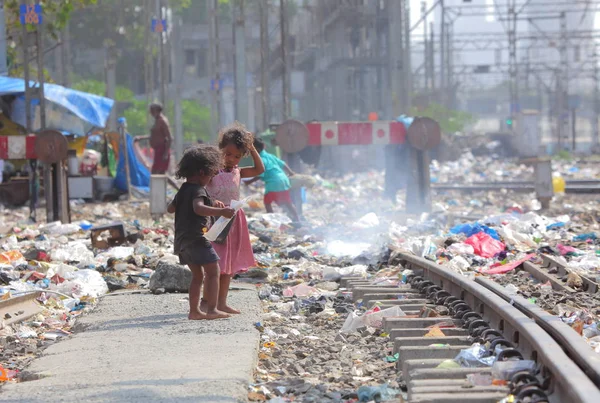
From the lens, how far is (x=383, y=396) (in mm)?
4320

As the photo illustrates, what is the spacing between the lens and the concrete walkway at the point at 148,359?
166 inches

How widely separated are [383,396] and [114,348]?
70.5 inches

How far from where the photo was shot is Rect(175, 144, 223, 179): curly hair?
6293 mm

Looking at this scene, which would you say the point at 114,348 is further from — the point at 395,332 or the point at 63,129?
the point at 63,129

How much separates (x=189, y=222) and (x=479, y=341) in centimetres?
208

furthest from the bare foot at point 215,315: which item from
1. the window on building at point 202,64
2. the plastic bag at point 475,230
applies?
the window on building at point 202,64

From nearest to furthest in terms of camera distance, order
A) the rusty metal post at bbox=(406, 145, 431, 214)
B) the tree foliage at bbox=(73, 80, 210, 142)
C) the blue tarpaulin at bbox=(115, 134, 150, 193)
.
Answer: the rusty metal post at bbox=(406, 145, 431, 214), the blue tarpaulin at bbox=(115, 134, 150, 193), the tree foliage at bbox=(73, 80, 210, 142)

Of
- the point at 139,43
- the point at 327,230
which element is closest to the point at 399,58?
the point at 327,230

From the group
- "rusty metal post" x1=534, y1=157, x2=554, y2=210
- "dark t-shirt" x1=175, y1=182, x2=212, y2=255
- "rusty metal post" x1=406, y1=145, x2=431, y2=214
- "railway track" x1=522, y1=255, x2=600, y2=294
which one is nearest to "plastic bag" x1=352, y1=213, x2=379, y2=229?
"rusty metal post" x1=406, y1=145, x2=431, y2=214

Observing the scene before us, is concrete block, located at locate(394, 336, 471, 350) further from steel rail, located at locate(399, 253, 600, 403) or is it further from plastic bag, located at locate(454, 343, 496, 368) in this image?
plastic bag, located at locate(454, 343, 496, 368)

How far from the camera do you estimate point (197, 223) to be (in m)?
6.39

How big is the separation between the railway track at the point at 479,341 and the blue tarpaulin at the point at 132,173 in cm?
1377

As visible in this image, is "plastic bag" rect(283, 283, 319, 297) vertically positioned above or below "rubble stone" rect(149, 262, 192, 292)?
below

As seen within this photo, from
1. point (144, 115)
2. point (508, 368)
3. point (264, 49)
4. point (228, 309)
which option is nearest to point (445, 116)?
point (144, 115)
